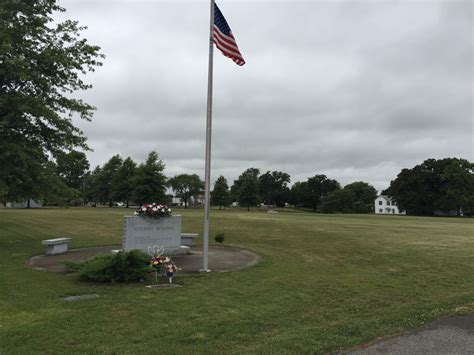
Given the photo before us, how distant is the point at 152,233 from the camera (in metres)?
13.2

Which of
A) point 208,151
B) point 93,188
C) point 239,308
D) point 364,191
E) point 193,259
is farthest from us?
point 364,191

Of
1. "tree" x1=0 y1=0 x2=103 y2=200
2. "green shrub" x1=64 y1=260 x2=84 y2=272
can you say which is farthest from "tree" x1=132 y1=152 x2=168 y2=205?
"green shrub" x1=64 y1=260 x2=84 y2=272

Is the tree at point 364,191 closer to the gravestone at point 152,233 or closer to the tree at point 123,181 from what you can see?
the tree at point 123,181

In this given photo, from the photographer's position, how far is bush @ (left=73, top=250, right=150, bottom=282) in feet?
30.0

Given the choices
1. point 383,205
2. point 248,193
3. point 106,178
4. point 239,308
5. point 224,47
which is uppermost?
point 106,178

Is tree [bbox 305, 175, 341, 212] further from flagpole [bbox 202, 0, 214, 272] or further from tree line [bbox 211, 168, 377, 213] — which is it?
flagpole [bbox 202, 0, 214, 272]

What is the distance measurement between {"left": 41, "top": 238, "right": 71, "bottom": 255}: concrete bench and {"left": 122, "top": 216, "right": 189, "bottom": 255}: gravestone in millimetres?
3040

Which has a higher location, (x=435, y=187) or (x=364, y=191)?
(x=364, y=191)

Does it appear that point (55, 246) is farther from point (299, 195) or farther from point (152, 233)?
point (299, 195)

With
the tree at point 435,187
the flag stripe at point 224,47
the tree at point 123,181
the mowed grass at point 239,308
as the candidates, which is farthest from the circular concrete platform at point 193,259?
the tree at point 435,187

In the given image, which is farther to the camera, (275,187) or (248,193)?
(275,187)

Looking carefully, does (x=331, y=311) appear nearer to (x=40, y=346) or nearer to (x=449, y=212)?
(x=40, y=346)

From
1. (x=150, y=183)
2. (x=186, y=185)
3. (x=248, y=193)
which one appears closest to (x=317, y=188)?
(x=248, y=193)

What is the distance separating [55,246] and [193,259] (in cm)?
515
